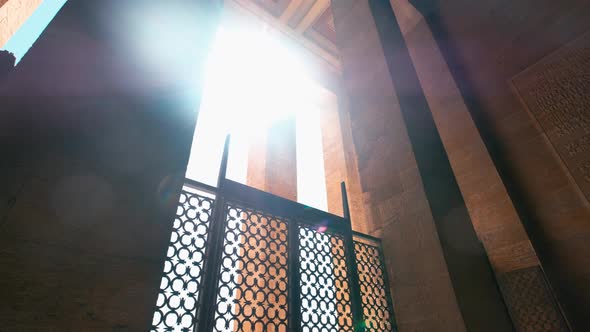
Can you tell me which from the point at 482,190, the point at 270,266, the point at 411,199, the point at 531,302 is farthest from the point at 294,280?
the point at 482,190

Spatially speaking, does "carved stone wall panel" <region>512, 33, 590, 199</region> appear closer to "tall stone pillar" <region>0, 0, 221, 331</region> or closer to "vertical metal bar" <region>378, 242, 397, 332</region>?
"vertical metal bar" <region>378, 242, 397, 332</region>

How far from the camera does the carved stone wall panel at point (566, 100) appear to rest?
3598 millimetres

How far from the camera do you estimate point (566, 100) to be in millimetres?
3881

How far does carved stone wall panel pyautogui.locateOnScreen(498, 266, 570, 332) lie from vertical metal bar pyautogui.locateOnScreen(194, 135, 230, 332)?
3.20 meters

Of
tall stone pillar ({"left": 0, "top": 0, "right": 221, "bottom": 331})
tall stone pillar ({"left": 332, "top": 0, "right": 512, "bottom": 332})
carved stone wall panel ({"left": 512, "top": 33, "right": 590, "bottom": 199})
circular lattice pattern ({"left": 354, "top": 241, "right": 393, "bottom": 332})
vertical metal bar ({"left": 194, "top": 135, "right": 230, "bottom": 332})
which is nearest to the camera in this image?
tall stone pillar ({"left": 0, "top": 0, "right": 221, "bottom": 331})

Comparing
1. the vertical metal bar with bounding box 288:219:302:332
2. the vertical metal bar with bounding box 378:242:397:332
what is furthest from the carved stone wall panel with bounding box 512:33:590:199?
the vertical metal bar with bounding box 288:219:302:332

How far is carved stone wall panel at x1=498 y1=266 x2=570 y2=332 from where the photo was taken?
3.17m

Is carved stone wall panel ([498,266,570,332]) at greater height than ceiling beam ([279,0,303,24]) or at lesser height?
lesser

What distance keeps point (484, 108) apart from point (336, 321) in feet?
13.9

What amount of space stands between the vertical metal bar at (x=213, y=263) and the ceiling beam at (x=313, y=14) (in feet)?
29.6

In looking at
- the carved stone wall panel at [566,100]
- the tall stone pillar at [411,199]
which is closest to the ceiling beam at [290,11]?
the tall stone pillar at [411,199]

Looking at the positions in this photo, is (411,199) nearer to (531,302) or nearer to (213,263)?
(531,302)

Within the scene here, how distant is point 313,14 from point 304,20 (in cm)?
38

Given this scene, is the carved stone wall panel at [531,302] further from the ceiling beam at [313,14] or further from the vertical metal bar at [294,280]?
the ceiling beam at [313,14]
